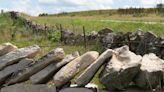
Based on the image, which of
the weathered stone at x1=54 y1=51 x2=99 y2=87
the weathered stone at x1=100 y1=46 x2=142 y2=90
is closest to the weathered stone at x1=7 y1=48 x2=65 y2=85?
the weathered stone at x1=54 y1=51 x2=99 y2=87

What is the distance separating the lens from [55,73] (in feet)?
31.2

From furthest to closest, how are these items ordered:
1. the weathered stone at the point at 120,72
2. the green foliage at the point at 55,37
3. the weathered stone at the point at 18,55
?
1. the green foliage at the point at 55,37
2. the weathered stone at the point at 18,55
3. the weathered stone at the point at 120,72

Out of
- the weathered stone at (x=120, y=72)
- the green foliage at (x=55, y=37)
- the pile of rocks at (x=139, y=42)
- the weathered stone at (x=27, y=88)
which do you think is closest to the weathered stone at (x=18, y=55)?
the weathered stone at (x=27, y=88)

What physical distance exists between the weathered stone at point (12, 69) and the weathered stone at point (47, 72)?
0.43 metres

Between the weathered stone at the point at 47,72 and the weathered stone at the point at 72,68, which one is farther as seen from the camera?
the weathered stone at the point at 47,72

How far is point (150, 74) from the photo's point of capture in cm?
827

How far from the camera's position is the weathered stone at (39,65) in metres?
9.45

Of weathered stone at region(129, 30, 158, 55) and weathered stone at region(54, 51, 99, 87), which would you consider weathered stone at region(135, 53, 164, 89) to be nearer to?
weathered stone at region(54, 51, 99, 87)

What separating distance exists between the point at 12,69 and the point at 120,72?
101 inches

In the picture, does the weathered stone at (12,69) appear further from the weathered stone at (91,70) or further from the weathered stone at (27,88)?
the weathered stone at (91,70)

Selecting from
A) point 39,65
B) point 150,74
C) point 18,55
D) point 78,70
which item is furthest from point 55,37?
point 150,74

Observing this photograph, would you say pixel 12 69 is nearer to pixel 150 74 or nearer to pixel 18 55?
pixel 18 55

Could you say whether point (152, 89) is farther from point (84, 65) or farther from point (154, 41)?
point (154, 41)

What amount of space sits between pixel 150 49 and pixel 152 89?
2.13 meters
